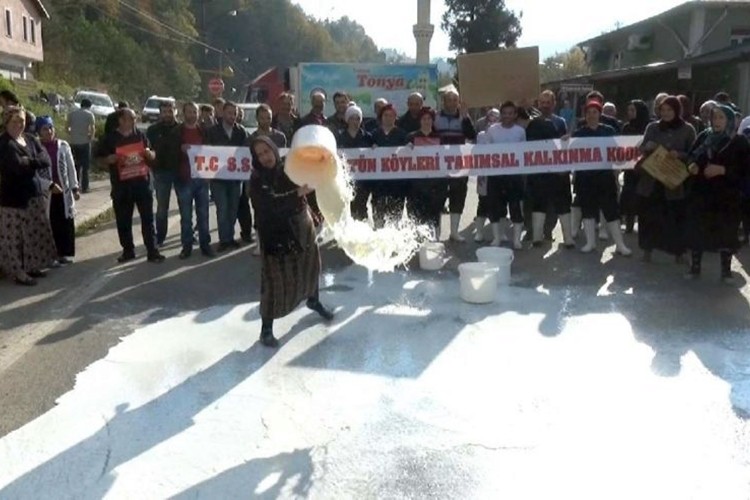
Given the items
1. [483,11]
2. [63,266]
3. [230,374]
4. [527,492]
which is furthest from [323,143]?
[483,11]

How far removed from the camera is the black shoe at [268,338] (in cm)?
591

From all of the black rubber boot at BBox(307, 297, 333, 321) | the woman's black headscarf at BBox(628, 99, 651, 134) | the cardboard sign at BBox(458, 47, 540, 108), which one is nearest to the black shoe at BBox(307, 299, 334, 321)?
the black rubber boot at BBox(307, 297, 333, 321)

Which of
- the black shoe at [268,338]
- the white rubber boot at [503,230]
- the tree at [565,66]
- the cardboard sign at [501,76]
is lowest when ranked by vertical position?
the black shoe at [268,338]

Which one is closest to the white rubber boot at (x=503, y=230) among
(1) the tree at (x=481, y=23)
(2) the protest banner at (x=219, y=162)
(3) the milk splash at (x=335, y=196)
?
(3) the milk splash at (x=335, y=196)

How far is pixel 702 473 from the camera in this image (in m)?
3.94

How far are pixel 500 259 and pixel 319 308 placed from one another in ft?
7.68

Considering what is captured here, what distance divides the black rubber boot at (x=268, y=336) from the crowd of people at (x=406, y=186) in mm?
416

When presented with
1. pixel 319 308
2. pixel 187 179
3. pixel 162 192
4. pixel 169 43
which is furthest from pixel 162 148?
pixel 169 43

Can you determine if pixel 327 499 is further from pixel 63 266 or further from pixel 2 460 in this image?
pixel 63 266

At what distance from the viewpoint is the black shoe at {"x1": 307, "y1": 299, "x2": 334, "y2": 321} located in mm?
6504

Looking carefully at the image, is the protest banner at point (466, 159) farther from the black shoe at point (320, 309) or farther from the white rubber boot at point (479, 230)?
the black shoe at point (320, 309)

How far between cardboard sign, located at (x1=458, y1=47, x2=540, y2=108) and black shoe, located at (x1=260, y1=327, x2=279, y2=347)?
19.7 ft

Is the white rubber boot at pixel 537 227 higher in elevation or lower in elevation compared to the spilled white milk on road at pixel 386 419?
higher

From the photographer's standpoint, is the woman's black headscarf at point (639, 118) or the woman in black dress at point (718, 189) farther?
the woman's black headscarf at point (639, 118)
